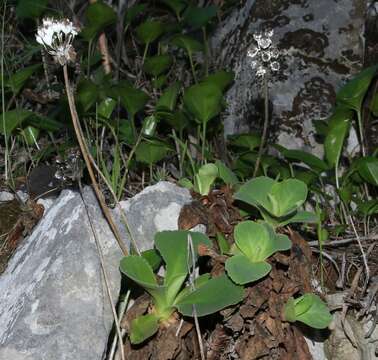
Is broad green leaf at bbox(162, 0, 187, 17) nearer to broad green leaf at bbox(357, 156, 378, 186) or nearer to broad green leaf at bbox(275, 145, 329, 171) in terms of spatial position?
broad green leaf at bbox(275, 145, 329, 171)

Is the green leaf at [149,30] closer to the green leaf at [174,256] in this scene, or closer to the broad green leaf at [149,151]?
the broad green leaf at [149,151]

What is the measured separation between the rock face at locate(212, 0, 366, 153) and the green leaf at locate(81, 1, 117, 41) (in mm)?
573

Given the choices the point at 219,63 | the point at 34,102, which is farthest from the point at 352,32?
the point at 34,102

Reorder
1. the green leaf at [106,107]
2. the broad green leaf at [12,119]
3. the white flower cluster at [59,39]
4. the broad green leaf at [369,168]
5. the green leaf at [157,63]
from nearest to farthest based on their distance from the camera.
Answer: the white flower cluster at [59,39], the broad green leaf at [369,168], the broad green leaf at [12,119], the green leaf at [106,107], the green leaf at [157,63]

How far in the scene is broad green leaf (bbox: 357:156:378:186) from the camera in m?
1.87

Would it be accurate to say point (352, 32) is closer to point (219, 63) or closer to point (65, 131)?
point (219, 63)

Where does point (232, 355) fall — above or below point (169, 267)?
below

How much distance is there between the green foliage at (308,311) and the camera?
1.51 m

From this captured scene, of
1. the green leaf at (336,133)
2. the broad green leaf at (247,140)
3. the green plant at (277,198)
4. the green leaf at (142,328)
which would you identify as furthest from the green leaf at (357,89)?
the green leaf at (142,328)

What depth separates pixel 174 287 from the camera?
1449mm

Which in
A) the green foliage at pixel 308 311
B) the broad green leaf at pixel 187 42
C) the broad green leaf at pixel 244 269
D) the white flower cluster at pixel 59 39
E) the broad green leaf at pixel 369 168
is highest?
the white flower cluster at pixel 59 39

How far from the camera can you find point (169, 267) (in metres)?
1.47

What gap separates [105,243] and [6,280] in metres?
0.31

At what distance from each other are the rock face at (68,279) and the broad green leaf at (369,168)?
53 centimetres
